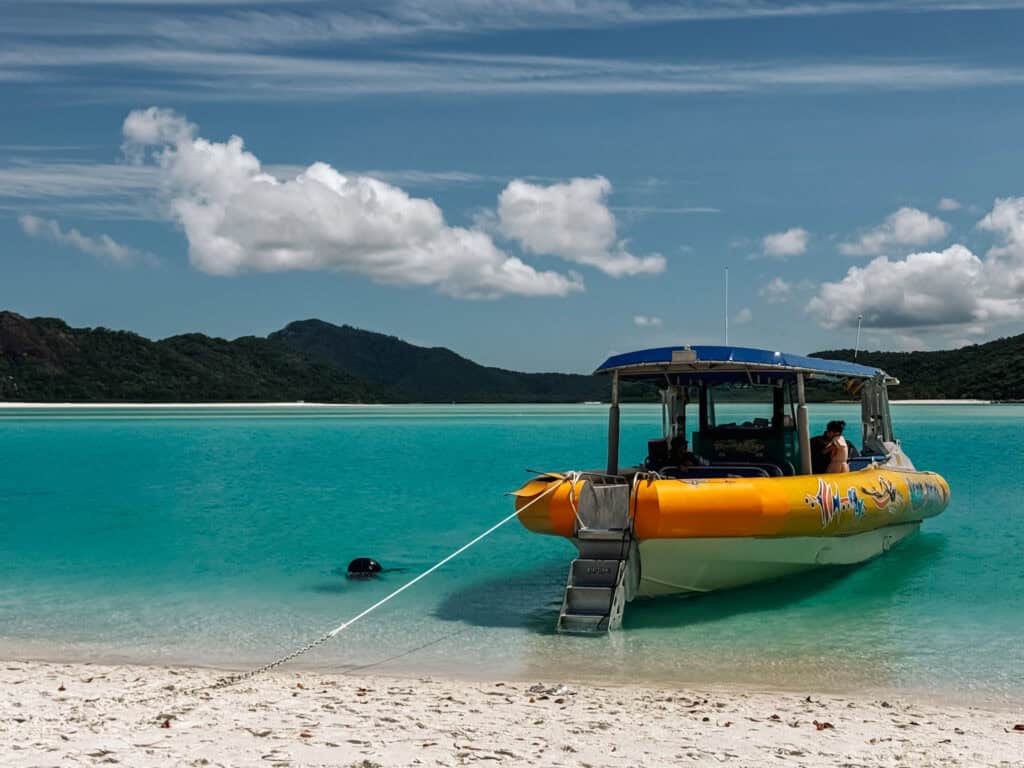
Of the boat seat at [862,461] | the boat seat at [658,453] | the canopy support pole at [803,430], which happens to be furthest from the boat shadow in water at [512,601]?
the boat seat at [862,461]

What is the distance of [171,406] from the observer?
130 metres

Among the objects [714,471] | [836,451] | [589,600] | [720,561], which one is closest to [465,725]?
[589,600]

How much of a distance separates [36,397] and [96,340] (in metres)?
15.2

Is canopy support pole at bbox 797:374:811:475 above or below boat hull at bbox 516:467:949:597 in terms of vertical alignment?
above

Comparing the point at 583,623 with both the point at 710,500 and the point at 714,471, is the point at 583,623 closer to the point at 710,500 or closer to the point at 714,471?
the point at 710,500

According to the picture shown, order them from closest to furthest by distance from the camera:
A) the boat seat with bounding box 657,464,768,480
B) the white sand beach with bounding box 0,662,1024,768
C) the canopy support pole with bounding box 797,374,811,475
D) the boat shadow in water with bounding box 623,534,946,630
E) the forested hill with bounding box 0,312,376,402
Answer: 1. the white sand beach with bounding box 0,662,1024,768
2. the boat shadow in water with bounding box 623,534,946,630
3. the canopy support pole with bounding box 797,374,811,475
4. the boat seat with bounding box 657,464,768,480
5. the forested hill with bounding box 0,312,376,402

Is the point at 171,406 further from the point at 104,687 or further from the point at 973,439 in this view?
the point at 104,687

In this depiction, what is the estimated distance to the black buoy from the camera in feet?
43.2

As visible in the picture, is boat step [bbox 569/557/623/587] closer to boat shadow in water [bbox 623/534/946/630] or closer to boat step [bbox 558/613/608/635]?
boat step [bbox 558/613/608/635]

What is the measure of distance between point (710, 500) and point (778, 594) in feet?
7.06

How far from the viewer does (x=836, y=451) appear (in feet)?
40.3

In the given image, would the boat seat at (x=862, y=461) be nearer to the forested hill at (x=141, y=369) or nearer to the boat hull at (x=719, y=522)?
the boat hull at (x=719, y=522)

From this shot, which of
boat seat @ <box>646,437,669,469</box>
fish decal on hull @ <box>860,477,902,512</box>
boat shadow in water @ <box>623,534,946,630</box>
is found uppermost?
Result: boat seat @ <box>646,437,669,469</box>

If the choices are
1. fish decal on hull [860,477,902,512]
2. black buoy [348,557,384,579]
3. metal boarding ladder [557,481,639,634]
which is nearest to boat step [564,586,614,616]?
metal boarding ladder [557,481,639,634]
